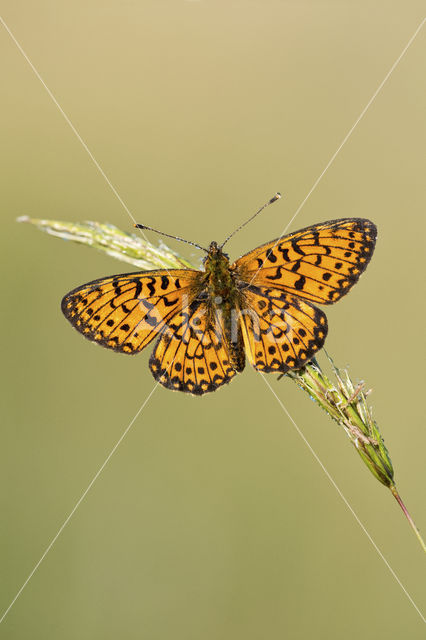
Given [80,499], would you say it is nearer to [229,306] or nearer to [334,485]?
[334,485]

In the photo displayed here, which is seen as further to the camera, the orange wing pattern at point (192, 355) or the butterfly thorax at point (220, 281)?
the butterfly thorax at point (220, 281)

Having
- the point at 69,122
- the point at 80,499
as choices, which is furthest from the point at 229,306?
the point at 69,122

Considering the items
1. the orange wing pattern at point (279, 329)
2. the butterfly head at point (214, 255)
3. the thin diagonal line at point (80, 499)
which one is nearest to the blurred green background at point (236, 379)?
the thin diagonal line at point (80, 499)

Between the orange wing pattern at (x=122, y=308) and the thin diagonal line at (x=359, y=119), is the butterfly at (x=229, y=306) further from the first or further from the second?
the thin diagonal line at (x=359, y=119)

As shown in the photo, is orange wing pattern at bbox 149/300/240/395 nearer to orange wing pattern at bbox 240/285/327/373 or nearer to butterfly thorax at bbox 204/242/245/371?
butterfly thorax at bbox 204/242/245/371

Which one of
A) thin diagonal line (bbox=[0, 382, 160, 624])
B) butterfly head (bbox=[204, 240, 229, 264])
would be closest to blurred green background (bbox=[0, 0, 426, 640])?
thin diagonal line (bbox=[0, 382, 160, 624])

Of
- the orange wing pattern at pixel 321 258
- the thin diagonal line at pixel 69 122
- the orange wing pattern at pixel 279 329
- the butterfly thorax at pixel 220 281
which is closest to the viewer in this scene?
the orange wing pattern at pixel 279 329

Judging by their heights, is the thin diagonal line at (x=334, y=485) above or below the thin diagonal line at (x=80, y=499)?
above

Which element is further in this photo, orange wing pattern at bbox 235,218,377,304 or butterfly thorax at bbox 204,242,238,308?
butterfly thorax at bbox 204,242,238,308
